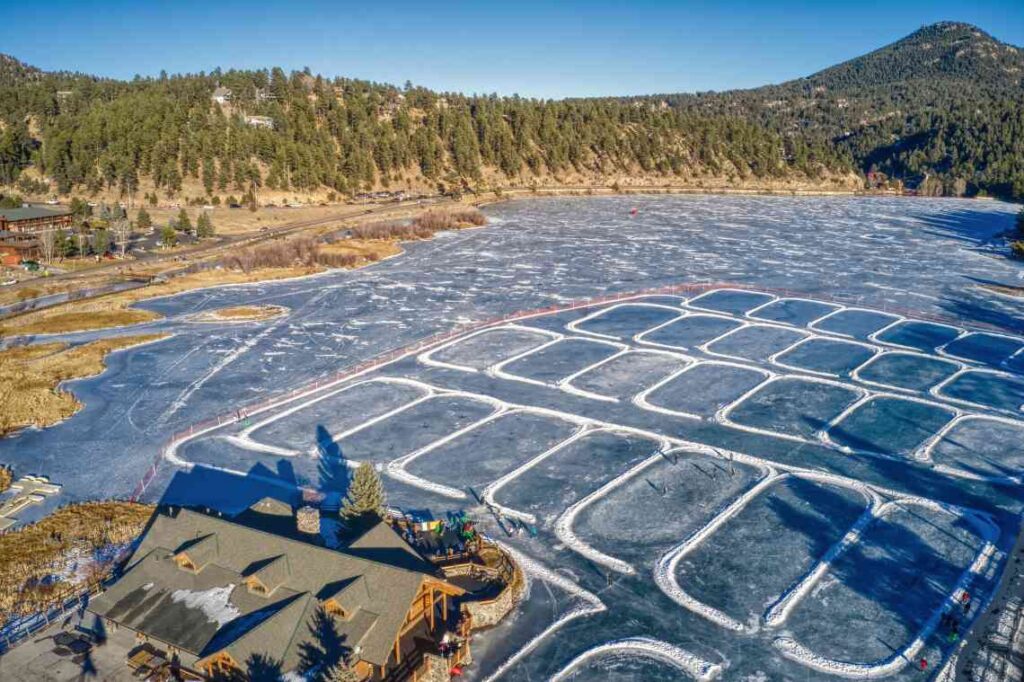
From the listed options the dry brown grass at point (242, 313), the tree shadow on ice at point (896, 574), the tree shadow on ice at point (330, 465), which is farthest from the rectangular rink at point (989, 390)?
the dry brown grass at point (242, 313)

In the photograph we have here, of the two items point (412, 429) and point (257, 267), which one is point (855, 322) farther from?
point (257, 267)

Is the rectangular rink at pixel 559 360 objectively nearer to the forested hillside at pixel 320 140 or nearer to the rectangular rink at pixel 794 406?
the rectangular rink at pixel 794 406

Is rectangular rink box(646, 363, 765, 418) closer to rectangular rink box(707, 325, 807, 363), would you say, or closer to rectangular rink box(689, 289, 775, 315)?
rectangular rink box(707, 325, 807, 363)

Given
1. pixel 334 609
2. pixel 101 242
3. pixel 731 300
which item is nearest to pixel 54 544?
pixel 334 609

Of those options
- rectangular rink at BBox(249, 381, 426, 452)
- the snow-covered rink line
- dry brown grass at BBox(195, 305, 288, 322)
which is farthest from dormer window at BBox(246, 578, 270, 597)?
dry brown grass at BBox(195, 305, 288, 322)

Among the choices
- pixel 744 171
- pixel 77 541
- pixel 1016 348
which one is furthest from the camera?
pixel 744 171

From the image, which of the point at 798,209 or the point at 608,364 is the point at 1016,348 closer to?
the point at 608,364

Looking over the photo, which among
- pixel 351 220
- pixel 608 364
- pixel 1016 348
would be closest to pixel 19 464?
pixel 608 364
